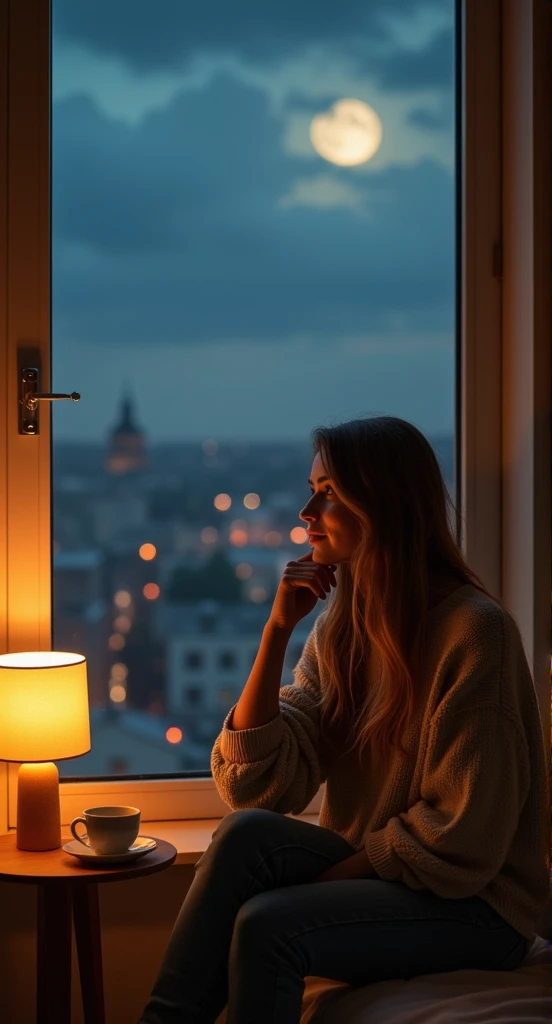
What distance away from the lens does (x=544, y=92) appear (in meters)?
2.35

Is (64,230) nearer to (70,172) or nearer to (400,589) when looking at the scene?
(70,172)

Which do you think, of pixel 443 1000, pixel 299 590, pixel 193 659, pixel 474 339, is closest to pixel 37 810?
pixel 193 659

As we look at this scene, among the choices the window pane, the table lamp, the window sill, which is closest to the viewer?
the table lamp

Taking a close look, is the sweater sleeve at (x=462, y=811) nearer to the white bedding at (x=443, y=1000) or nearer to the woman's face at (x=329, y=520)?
the white bedding at (x=443, y=1000)

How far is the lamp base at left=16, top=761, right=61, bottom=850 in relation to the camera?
2062mm

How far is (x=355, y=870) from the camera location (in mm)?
1774

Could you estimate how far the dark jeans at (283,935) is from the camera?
1582 millimetres

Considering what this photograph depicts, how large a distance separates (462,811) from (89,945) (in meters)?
0.82

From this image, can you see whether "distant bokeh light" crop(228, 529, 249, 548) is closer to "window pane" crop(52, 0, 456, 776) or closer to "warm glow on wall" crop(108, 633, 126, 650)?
"window pane" crop(52, 0, 456, 776)

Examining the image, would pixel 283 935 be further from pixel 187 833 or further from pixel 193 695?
pixel 193 695

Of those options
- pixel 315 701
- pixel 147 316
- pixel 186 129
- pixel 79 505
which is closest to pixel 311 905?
pixel 315 701

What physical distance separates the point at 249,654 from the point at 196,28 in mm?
1373

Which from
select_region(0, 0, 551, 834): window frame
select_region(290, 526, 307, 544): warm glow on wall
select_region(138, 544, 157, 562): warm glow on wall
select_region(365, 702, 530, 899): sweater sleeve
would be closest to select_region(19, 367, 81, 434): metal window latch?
select_region(0, 0, 551, 834): window frame

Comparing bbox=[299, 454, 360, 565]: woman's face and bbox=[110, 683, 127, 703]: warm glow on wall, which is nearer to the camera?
bbox=[299, 454, 360, 565]: woman's face
